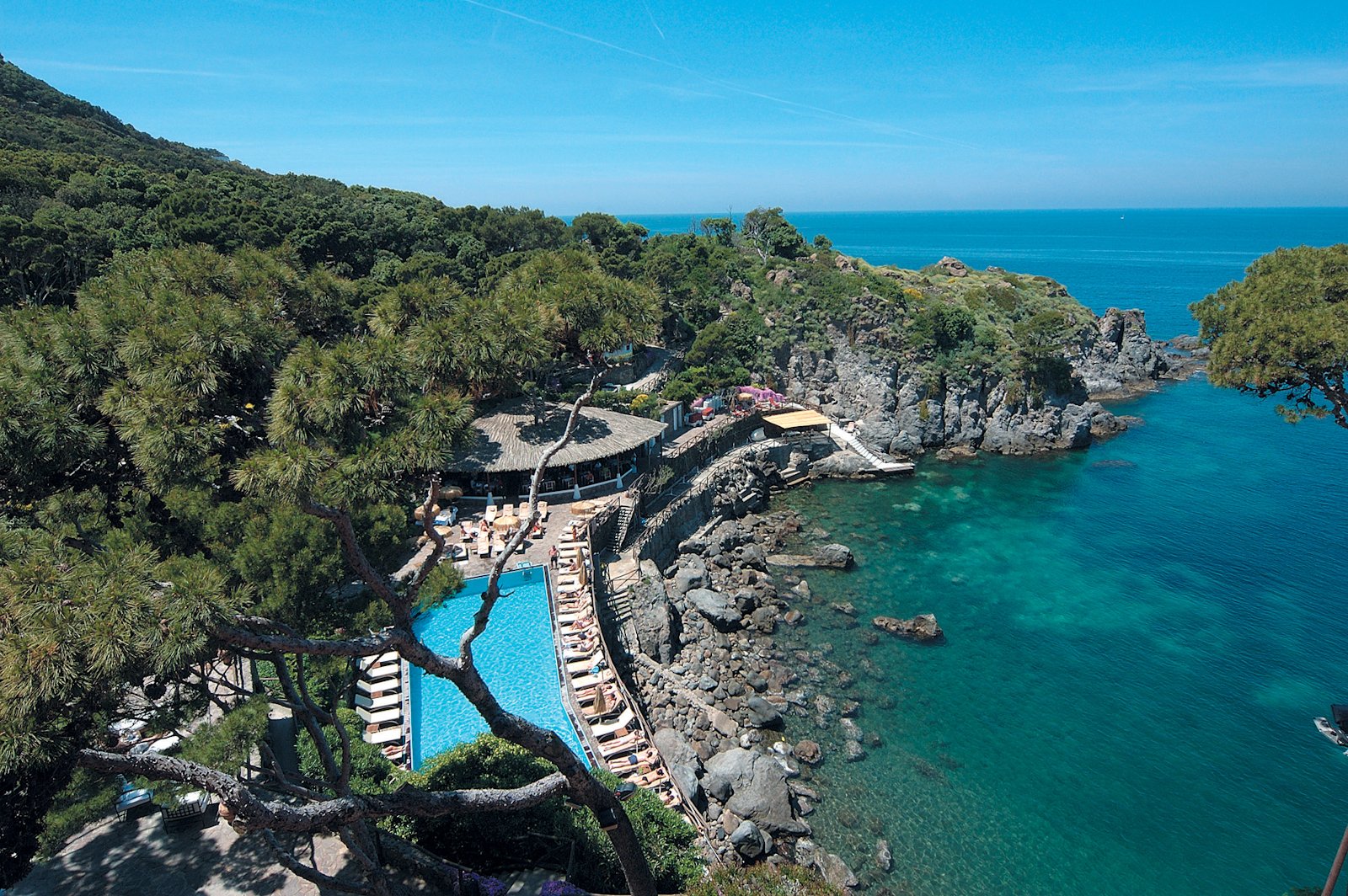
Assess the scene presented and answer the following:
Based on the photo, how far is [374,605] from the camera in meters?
11.7

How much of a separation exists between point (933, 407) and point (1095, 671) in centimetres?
2315

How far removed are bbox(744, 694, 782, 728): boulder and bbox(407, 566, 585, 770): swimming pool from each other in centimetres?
622

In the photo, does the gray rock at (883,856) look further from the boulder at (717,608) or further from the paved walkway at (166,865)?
the paved walkway at (166,865)

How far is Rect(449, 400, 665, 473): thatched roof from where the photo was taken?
1014 inches

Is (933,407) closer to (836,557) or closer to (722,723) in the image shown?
(836,557)

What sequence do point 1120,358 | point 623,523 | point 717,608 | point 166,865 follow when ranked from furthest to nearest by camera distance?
point 1120,358, point 623,523, point 717,608, point 166,865

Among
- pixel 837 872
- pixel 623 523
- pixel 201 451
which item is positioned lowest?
pixel 837 872

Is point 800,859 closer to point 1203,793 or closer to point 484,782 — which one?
point 484,782

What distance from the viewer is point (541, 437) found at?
26.9 metres

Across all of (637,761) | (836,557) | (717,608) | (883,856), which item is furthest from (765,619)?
(637,761)

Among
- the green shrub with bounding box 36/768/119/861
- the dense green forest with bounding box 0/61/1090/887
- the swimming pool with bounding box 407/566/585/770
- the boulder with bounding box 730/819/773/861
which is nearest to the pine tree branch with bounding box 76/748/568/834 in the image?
the dense green forest with bounding box 0/61/1090/887

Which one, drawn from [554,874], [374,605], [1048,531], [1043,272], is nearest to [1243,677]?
[1048,531]

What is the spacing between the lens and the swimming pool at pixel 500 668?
656 inches

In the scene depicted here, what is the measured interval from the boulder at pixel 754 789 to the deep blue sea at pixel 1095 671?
1.23 m
